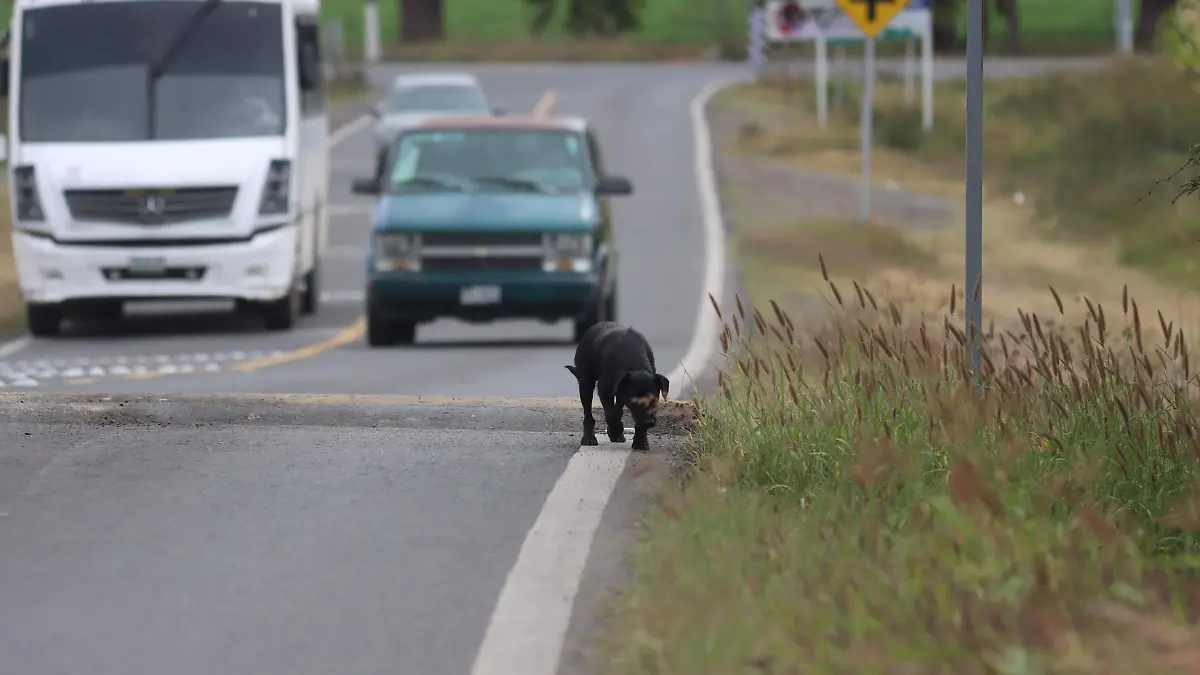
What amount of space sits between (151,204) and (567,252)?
3888 millimetres

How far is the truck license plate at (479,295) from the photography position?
1925cm

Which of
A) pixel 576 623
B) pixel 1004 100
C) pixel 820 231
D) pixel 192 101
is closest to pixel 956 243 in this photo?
pixel 820 231

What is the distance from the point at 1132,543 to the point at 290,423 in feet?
15.7

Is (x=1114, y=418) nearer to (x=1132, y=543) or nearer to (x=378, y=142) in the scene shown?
(x=1132, y=543)

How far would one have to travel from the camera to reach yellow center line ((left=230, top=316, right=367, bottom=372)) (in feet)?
58.2

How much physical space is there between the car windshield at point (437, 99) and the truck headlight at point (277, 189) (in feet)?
69.9

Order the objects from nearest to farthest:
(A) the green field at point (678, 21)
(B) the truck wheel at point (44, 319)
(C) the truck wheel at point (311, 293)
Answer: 1. (B) the truck wheel at point (44, 319)
2. (C) the truck wheel at point (311, 293)
3. (A) the green field at point (678, 21)

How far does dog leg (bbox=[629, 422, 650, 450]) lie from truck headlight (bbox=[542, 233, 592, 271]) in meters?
10.2

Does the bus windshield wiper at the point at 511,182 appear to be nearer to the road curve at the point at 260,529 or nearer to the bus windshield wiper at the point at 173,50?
the bus windshield wiper at the point at 173,50

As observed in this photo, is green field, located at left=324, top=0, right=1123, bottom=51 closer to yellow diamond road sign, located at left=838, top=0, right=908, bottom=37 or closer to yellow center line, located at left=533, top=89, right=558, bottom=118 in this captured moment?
yellow center line, located at left=533, top=89, right=558, bottom=118

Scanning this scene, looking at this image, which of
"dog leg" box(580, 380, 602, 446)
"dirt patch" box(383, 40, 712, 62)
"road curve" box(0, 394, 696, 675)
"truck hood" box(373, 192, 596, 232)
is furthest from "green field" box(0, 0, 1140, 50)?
"dog leg" box(580, 380, 602, 446)

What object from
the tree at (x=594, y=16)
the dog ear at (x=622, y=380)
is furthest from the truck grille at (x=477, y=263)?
the tree at (x=594, y=16)

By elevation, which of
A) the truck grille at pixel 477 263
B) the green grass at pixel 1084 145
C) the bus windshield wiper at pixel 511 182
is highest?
the bus windshield wiper at pixel 511 182

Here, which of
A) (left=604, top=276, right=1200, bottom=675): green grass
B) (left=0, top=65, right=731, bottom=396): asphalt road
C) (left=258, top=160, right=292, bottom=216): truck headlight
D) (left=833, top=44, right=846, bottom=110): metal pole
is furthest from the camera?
(left=833, top=44, right=846, bottom=110): metal pole
